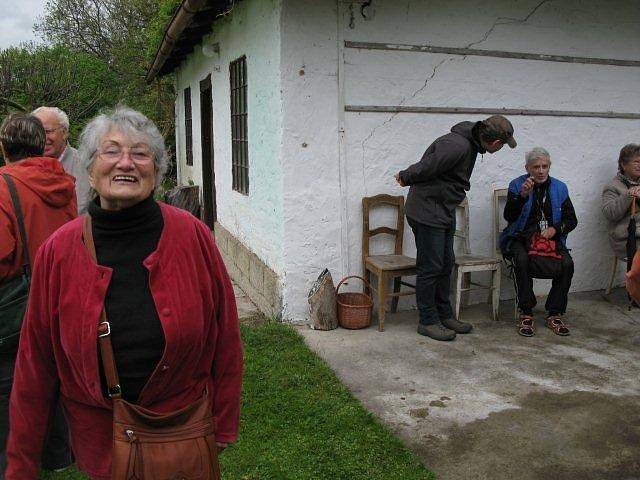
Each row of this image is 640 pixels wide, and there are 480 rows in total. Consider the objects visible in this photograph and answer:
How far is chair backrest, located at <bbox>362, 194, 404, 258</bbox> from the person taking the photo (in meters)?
5.32

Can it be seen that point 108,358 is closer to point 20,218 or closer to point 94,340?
point 94,340

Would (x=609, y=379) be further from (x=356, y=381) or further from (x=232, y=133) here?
(x=232, y=133)

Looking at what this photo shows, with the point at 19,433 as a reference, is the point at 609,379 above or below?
below

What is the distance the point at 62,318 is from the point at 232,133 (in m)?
5.58

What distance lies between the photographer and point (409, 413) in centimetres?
365

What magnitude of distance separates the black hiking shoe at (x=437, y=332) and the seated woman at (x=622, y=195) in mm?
2096

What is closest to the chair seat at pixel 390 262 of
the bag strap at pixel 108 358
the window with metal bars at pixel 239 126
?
the window with metal bars at pixel 239 126

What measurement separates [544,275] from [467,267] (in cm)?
63

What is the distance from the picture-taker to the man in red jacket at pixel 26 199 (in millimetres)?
2546

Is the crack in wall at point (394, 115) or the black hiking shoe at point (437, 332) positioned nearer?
the black hiking shoe at point (437, 332)

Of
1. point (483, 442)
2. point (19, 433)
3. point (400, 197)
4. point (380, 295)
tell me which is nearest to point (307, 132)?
point (400, 197)

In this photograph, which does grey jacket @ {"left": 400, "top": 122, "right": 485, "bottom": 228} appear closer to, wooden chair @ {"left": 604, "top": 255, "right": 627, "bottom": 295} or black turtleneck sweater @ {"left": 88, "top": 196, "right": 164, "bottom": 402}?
wooden chair @ {"left": 604, "top": 255, "right": 627, "bottom": 295}

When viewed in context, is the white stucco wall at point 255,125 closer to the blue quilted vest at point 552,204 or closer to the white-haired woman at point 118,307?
the blue quilted vest at point 552,204

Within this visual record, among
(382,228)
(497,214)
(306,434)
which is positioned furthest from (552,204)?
(306,434)
